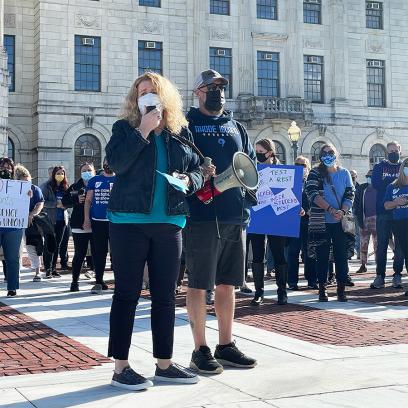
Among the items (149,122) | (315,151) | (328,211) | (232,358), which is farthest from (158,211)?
(315,151)

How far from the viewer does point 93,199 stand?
1059cm

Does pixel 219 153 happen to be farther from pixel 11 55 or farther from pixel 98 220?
pixel 11 55

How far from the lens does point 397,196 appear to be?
10.5 m

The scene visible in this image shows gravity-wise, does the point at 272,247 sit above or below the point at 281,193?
below

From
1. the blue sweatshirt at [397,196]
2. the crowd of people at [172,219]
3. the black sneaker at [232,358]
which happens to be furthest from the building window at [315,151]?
the black sneaker at [232,358]

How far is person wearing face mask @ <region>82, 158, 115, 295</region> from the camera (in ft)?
33.9

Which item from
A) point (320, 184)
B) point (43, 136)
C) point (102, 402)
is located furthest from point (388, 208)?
point (43, 136)

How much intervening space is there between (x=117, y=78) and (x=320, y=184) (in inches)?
938

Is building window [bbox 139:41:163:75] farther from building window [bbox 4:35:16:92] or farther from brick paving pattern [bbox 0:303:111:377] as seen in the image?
brick paving pattern [bbox 0:303:111:377]

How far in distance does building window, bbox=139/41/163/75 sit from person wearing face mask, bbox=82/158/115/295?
22.6 metres

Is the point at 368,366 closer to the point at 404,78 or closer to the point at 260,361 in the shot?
the point at 260,361

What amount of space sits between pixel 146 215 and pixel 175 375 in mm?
1115

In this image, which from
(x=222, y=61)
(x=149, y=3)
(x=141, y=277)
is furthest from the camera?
(x=222, y=61)

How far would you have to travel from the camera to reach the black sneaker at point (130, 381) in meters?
4.55
